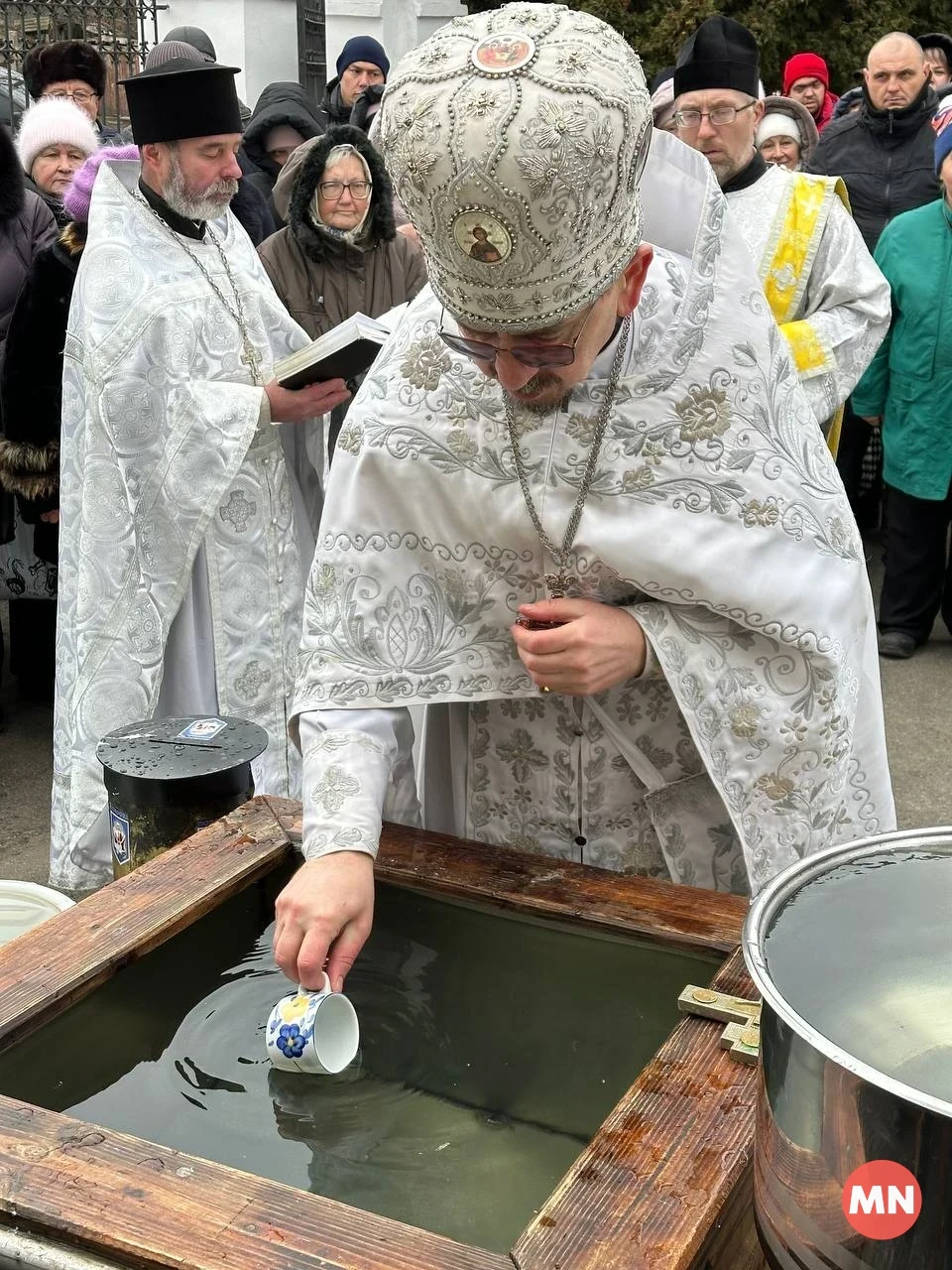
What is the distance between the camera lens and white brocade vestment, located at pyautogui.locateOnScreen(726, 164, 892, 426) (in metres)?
4.04

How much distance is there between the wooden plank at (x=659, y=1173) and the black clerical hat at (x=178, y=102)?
2.91 metres

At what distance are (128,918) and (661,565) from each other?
68cm

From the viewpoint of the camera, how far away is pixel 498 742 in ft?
5.92

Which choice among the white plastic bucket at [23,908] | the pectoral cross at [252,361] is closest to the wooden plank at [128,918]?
the white plastic bucket at [23,908]

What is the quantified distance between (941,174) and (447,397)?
4.08 m

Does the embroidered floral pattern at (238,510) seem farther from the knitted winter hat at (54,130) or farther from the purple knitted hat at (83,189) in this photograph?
the knitted winter hat at (54,130)

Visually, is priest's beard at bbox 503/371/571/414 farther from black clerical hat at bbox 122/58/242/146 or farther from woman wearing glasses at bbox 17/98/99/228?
woman wearing glasses at bbox 17/98/99/228

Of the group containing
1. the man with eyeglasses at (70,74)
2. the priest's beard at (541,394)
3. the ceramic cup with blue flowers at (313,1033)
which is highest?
the man with eyeglasses at (70,74)

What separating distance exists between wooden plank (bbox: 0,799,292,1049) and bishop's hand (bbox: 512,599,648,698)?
402 millimetres

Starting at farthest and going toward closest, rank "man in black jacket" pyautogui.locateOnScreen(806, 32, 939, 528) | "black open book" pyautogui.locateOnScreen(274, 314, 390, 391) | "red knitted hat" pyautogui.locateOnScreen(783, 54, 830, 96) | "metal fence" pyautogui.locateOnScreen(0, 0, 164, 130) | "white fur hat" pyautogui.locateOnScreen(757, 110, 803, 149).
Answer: "metal fence" pyautogui.locateOnScreen(0, 0, 164, 130), "red knitted hat" pyautogui.locateOnScreen(783, 54, 830, 96), "man in black jacket" pyautogui.locateOnScreen(806, 32, 939, 528), "white fur hat" pyautogui.locateOnScreen(757, 110, 803, 149), "black open book" pyautogui.locateOnScreen(274, 314, 390, 391)

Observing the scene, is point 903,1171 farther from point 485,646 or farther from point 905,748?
point 905,748

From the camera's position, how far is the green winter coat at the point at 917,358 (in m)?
5.18

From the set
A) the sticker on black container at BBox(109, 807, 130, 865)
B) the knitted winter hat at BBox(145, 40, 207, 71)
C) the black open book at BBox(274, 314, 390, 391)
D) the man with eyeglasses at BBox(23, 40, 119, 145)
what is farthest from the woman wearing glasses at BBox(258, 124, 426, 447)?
the sticker on black container at BBox(109, 807, 130, 865)

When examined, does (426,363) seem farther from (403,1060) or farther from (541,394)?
(403,1060)
